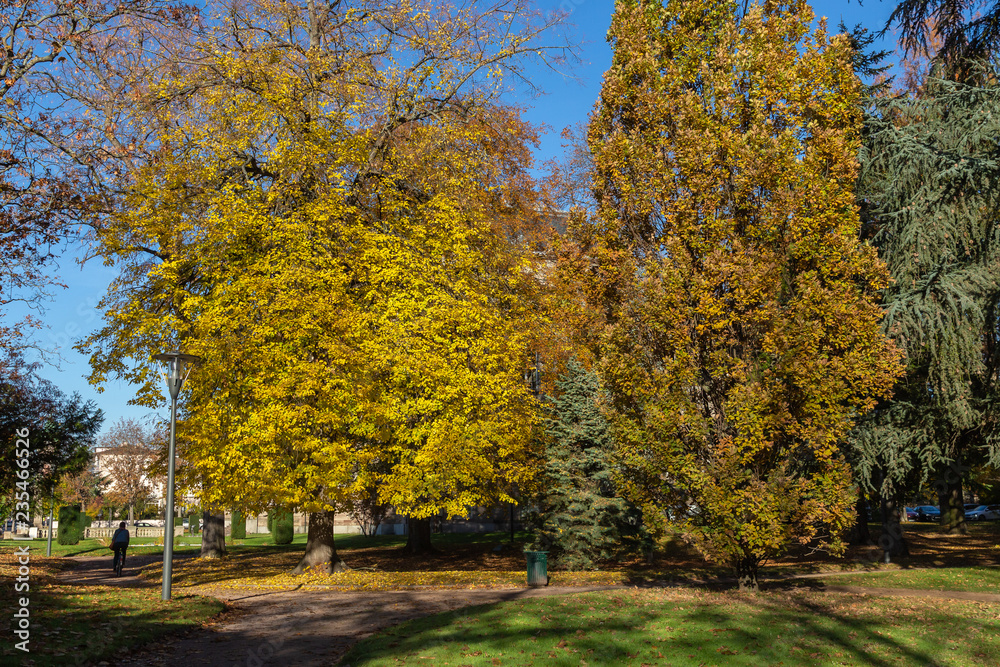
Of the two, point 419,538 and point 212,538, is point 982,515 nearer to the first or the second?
point 419,538

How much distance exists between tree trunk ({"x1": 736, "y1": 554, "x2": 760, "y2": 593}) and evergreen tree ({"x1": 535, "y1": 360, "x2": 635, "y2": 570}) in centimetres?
654

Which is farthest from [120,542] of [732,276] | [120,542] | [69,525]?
[69,525]

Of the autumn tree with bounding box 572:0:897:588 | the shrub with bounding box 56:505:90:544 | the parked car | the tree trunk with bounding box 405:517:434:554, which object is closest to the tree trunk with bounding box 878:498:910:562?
the autumn tree with bounding box 572:0:897:588

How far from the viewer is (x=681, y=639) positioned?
30.6ft

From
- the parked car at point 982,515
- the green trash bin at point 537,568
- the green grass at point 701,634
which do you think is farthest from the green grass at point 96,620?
the parked car at point 982,515

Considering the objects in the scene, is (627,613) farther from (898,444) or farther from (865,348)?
(898,444)

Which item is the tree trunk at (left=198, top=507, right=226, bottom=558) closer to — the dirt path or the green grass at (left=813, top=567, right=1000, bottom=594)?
the dirt path

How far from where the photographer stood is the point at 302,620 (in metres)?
12.1

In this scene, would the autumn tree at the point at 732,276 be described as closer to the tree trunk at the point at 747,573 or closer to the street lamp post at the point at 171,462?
the tree trunk at the point at 747,573

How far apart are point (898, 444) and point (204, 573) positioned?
19069 millimetres

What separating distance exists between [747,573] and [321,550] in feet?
36.5

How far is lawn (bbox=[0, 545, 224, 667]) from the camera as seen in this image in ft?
27.2

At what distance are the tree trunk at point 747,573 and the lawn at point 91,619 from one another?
942 cm

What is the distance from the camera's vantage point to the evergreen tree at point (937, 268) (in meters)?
16.5
